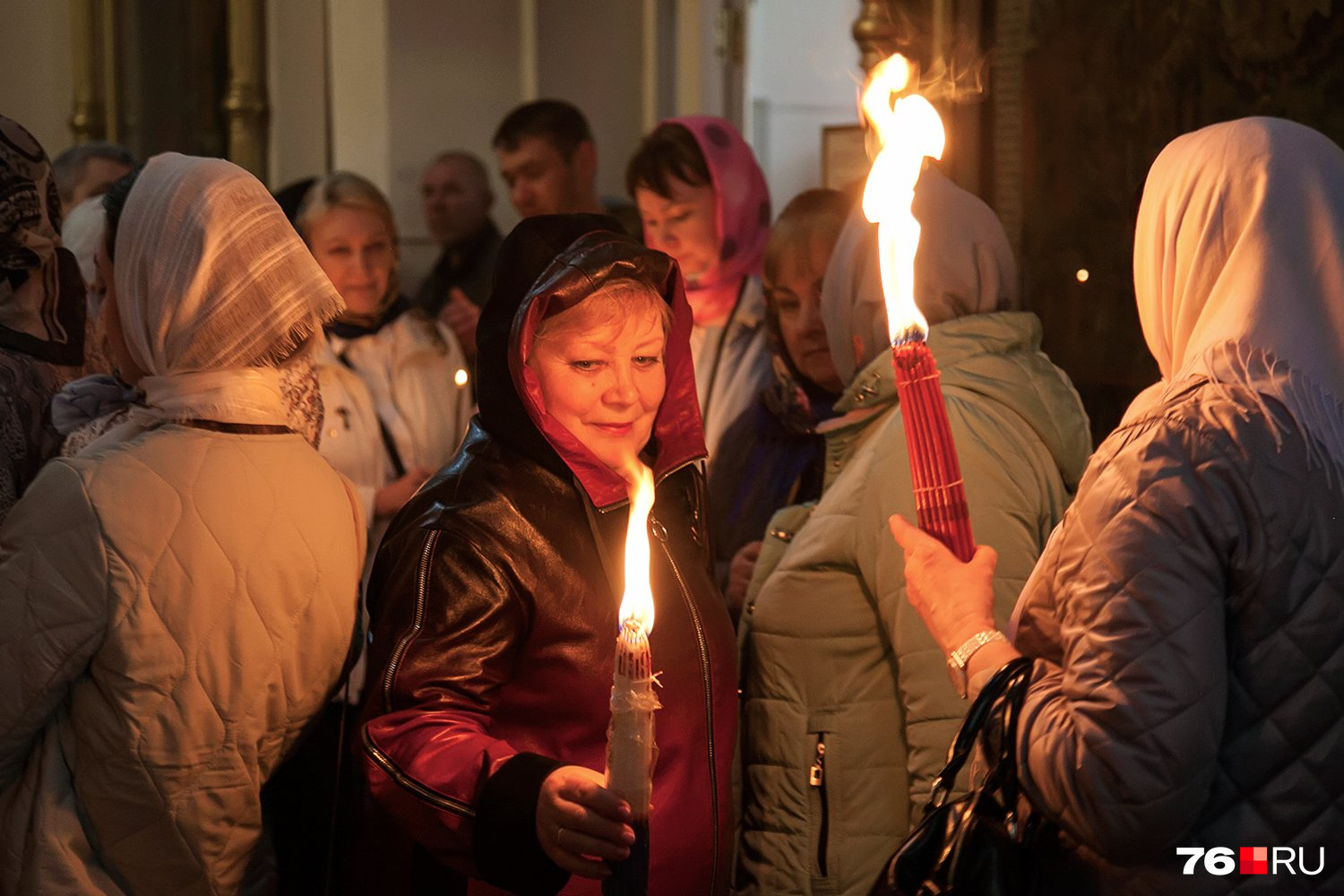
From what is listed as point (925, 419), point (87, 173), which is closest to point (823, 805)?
point (925, 419)

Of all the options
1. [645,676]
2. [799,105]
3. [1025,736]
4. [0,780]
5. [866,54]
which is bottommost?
[0,780]

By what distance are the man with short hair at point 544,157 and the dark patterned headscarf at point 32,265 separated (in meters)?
2.39

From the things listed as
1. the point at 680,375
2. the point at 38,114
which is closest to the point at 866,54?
the point at 680,375

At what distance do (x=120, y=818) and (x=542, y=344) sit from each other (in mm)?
1032

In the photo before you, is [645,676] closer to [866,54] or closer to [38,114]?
[866,54]

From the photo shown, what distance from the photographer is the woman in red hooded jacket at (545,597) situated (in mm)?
2086

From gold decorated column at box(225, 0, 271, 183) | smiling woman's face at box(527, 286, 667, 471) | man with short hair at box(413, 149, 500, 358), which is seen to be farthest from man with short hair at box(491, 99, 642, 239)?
smiling woman's face at box(527, 286, 667, 471)

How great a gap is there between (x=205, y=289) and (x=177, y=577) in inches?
18.9

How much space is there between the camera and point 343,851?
249 centimetres

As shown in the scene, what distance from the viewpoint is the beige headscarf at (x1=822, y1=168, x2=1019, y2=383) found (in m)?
2.78

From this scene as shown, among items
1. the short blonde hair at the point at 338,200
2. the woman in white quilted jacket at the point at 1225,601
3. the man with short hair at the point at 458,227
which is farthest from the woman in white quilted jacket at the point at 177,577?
the man with short hair at the point at 458,227

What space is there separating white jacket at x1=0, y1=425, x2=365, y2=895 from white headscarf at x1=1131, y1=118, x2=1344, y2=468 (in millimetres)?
1435

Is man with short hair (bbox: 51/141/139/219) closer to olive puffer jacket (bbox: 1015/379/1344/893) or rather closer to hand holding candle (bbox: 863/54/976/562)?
hand holding candle (bbox: 863/54/976/562)

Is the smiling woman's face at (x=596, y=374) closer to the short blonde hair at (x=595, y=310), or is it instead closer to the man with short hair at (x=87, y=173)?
the short blonde hair at (x=595, y=310)
